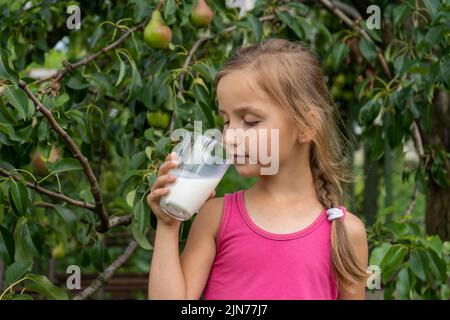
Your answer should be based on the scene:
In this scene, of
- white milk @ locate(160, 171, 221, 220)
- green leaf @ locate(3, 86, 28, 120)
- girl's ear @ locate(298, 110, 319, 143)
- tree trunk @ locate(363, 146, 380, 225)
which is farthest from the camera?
tree trunk @ locate(363, 146, 380, 225)

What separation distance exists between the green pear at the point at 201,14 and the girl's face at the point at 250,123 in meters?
0.75

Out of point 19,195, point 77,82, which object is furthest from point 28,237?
point 77,82

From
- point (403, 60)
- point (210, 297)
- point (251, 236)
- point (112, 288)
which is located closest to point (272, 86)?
point (251, 236)

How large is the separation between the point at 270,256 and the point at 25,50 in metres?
1.41

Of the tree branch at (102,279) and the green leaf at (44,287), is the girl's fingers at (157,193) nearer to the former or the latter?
the green leaf at (44,287)

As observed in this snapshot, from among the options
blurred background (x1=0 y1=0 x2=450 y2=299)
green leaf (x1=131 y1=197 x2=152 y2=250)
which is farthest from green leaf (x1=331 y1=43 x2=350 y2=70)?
green leaf (x1=131 y1=197 x2=152 y2=250)

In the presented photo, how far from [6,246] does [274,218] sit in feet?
2.11

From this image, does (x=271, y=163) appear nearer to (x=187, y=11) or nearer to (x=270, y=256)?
(x=270, y=256)

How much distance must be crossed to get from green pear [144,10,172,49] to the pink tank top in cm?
75

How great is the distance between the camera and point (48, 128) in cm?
178

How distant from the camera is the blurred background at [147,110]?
5.57 ft

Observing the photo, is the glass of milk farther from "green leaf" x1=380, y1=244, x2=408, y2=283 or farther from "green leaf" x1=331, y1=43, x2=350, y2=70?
"green leaf" x1=331, y1=43, x2=350, y2=70

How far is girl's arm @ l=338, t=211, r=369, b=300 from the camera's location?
4.36 ft

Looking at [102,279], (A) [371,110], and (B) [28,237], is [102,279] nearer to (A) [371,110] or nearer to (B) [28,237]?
(B) [28,237]
